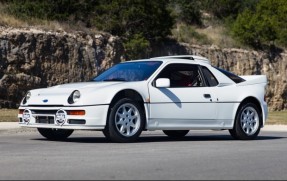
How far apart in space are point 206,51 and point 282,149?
2548 cm

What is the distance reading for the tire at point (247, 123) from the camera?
46.1 ft

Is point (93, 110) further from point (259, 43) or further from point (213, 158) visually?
point (259, 43)

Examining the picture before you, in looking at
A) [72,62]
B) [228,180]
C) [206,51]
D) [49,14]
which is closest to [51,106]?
[228,180]

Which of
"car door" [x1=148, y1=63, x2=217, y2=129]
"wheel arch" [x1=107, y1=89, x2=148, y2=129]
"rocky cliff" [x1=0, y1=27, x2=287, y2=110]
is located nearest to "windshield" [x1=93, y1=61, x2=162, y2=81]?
"car door" [x1=148, y1=63, x2=217, y2=129]

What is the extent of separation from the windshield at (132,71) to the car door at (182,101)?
0.69 feet

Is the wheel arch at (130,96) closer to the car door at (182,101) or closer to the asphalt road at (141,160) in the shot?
the car door at (182,101)

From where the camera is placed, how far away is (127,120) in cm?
1254

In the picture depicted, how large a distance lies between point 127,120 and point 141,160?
2.86m

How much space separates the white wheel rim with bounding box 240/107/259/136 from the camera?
46.4 feet

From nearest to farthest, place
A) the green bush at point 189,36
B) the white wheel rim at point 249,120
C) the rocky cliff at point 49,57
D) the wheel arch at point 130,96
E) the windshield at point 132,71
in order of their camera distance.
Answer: the wheel arch at point 130,96 < the windshield at point 132,71 < the white wheel rim at point 249,120 < the rocky cliff at point 49,57 < the green bush at point 189,36

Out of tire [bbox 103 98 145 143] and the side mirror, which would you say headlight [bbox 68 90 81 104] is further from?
the side mirror

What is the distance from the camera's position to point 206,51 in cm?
3738

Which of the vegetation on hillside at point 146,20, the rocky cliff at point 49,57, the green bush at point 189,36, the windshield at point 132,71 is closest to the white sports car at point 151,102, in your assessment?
the windshield at point 132,71

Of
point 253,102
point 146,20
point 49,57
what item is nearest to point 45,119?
point 253,102
